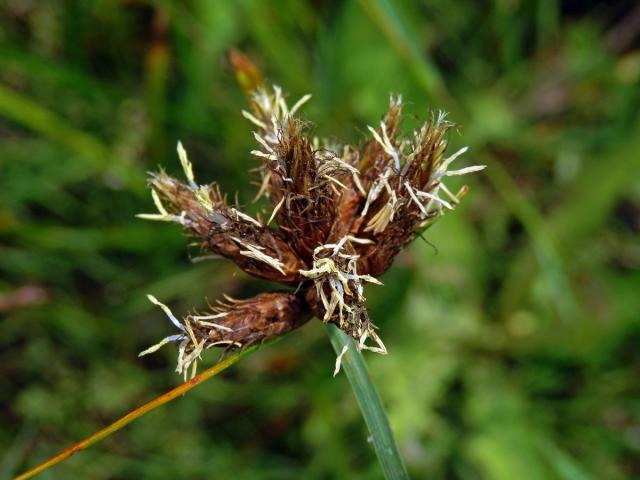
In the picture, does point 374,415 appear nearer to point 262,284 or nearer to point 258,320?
point 258,320

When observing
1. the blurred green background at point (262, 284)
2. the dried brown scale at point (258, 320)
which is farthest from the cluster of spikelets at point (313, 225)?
the blurred green background at point (262, 284)

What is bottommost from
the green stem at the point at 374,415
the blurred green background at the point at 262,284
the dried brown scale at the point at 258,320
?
the green stem at the point at 374,415

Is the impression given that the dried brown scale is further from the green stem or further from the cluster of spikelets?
the green stem

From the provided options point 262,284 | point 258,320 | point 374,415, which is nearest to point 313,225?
point 258,320

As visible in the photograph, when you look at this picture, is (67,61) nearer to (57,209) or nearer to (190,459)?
(57,209)

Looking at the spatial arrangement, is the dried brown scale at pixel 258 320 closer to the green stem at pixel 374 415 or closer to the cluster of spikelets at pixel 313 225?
the cluster of spikelets at pixel 313 225

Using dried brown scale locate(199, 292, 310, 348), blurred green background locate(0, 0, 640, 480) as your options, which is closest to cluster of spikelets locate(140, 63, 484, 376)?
dried brown scale locate(199, 292, 310, 348)
